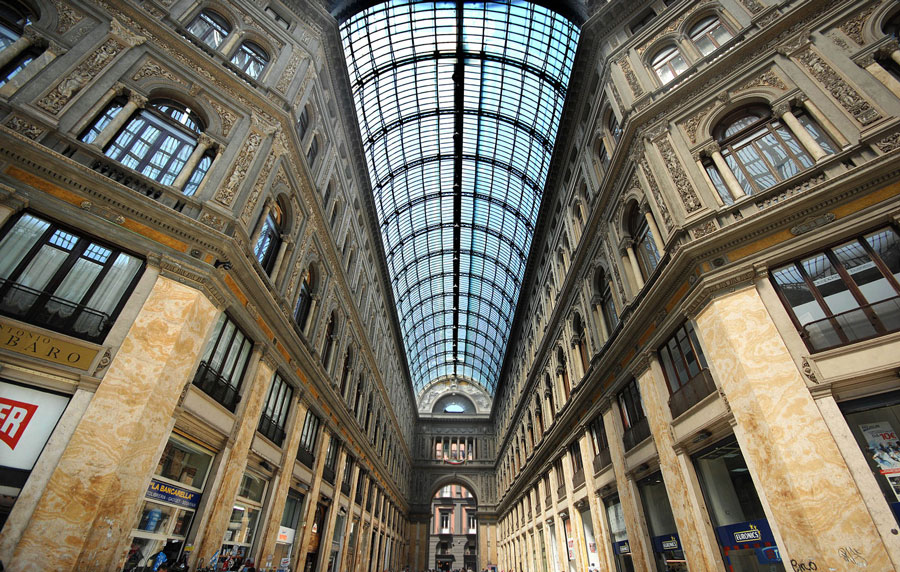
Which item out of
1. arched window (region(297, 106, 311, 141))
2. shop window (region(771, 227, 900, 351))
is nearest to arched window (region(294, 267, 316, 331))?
arched window (region(297, 106, 311, 141))

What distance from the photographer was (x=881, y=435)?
7.07 metres

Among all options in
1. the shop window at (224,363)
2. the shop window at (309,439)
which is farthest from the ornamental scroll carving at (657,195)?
the shop window at (309,439)

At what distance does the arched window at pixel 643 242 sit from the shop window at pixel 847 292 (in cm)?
402

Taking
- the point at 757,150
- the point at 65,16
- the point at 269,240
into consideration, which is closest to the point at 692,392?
the point at 757,150

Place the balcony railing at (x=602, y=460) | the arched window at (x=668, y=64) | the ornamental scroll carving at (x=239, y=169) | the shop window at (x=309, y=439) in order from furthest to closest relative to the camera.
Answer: the shop window at (x=309, y=439), the balcony railing at (x=602, y=460), the arched window at (x=668, y=64), the ornamental scroll carving at (x=239, y=169)

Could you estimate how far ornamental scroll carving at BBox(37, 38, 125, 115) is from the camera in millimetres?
9328

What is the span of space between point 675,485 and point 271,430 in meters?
11.9

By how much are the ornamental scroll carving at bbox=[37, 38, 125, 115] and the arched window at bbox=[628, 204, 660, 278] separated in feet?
51.9

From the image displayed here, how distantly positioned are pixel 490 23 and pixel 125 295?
71.5ft

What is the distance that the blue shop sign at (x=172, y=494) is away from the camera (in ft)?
28.2

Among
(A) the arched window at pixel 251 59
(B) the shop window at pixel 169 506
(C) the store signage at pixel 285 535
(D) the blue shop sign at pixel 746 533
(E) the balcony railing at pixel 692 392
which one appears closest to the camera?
(D) the blue shop sign at pixel 746 533

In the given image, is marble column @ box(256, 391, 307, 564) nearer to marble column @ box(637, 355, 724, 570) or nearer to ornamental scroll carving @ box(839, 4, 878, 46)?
marble column @ box(637, 355, 724, 570)

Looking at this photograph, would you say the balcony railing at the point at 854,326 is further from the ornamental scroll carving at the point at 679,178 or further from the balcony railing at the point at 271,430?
the balcony railing at the point at 271,430

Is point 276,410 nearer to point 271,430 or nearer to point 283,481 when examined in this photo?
point 271,430
